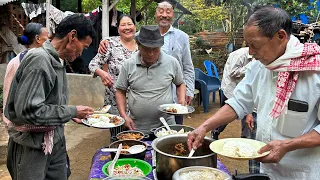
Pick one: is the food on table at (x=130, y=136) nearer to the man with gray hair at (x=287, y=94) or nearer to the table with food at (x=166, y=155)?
the table with food at (x=166, y=155)

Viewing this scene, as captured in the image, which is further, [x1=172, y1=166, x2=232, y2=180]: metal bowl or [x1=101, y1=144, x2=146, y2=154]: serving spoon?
[x1=101, y1=144, x2=146, y2=154]: serving spoon

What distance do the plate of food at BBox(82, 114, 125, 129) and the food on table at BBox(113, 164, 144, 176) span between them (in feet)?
1.60

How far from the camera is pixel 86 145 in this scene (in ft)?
16.8

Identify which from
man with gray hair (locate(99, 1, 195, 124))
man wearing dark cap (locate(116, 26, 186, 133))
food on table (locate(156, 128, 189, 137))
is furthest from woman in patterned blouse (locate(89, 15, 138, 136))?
food on table (locate(156, 128, 189, 137))

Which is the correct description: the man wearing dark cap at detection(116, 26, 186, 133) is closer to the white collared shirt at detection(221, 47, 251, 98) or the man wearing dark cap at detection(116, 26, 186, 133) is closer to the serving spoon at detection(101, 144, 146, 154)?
the serving spoon at detection(101, 144, 146, 154)

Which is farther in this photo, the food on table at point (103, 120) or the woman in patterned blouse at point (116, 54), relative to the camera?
the woman in patterned blouse at point (116, 54)

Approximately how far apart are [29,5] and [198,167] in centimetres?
659

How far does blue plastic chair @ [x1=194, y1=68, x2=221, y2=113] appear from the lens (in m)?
7.11

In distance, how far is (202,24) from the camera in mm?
12516

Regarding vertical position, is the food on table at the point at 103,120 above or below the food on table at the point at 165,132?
above

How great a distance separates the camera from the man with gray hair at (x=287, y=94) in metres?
1.56

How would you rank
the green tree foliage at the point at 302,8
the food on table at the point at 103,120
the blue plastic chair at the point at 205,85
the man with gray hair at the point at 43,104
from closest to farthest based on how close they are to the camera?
the man with gray hair at the point at 43,104 < the food on table at the point at 103,120 < the blue plastic chair at the point at 205,85 < the green tree foliage at the point at 302,8

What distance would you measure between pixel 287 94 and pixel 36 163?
1.57 m

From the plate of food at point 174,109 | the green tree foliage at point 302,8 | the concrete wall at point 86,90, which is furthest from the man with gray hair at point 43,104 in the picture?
the green tree foliage at point 302,8
